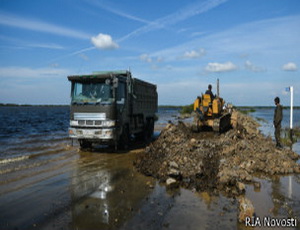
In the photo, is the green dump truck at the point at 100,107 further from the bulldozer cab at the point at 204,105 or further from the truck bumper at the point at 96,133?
the bulldozer cab at the point at 204,105

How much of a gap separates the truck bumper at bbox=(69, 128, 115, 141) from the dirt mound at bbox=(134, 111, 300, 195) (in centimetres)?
176

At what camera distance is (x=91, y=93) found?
1107 cm

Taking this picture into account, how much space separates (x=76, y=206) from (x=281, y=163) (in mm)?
6578

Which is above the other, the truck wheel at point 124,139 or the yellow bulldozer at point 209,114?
the yellow bulldozer at point 209,114

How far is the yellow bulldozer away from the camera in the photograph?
12562mm

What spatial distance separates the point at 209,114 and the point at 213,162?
5.09 m

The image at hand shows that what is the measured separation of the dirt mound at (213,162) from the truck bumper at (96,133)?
5.79 feet

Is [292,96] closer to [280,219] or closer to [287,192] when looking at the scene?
[287,192]

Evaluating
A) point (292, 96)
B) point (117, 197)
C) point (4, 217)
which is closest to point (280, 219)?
point (117, 197)

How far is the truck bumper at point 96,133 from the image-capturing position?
35.5ft

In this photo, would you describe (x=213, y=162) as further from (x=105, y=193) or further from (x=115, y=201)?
(x=115, y=201)

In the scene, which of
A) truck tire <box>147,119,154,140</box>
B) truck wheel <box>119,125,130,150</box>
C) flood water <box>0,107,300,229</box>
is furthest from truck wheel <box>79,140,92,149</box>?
truck tire <box>147,119,154,140</box>

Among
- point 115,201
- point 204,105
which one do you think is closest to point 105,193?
point 115,201

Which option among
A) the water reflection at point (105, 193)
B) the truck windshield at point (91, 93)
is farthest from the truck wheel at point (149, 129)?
the water reflection at point (105, 193)
